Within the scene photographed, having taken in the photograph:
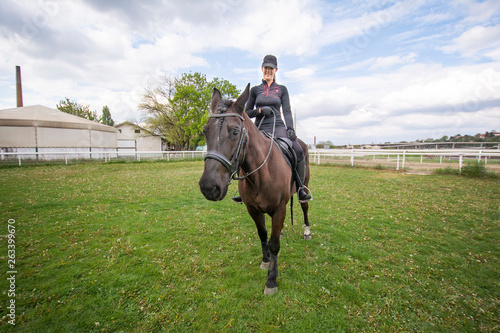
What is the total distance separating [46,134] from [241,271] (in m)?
36.9

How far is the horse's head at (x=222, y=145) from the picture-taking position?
7.12ft

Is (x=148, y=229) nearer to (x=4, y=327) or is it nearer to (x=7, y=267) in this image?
(x=7, y=267)

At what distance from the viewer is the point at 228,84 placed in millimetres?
40094

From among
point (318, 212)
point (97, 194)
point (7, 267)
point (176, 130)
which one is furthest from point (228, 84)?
point (7, 267)

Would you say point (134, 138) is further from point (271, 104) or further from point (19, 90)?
point (271, 104)

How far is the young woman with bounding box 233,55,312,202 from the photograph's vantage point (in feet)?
12.6

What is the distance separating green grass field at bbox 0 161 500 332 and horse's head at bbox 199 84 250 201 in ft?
6.79

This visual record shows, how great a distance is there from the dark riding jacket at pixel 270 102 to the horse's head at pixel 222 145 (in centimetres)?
127

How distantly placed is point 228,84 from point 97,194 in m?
35.9

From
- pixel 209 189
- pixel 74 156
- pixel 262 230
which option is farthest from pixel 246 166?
pixel 74 156

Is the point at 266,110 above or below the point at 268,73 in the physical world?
below

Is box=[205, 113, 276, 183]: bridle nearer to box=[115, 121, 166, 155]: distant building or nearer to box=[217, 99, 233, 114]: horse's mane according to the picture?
box=[217, 99, 233, 114]: horse's mane

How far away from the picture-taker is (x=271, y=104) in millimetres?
3871

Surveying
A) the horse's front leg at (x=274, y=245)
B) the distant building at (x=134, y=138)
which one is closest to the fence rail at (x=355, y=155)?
the horse's front leg at (x=274, y=245)
